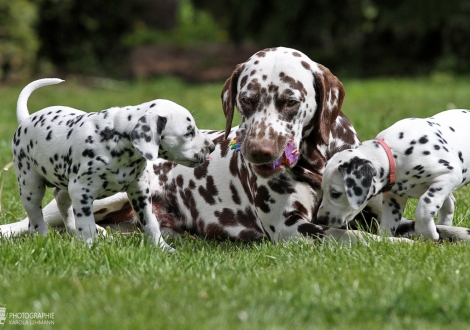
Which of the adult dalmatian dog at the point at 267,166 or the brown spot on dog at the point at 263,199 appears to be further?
the brown spot on dog at the point at 263,199

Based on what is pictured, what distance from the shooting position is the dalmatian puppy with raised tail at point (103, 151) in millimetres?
5027

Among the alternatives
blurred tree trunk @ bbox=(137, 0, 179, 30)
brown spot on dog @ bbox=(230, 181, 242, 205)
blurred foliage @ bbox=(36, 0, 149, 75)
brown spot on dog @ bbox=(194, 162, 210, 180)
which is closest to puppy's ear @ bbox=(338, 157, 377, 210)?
brown spot on dog @ bbox=(230, 181, 242, 205)

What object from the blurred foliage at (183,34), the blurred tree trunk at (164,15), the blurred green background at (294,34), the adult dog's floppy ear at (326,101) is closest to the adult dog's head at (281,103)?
the adult dog's floppy ear at (326,101)

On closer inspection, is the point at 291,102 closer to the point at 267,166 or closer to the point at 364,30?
the point at 267,166

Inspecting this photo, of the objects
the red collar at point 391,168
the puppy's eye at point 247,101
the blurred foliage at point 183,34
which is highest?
the puppy's eye at point 247,101

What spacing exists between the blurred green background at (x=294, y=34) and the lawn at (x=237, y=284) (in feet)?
40.6

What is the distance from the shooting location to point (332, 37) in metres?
19.4

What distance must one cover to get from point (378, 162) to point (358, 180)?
26 centimetres

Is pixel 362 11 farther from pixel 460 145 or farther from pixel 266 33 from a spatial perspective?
pixel 460 145

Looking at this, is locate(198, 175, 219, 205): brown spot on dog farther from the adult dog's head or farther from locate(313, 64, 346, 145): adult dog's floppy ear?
locate(313, 64, 346, 145): adult dog's floppy ear

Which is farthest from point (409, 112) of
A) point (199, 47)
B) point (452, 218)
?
point (199, 47)

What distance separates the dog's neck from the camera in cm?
532

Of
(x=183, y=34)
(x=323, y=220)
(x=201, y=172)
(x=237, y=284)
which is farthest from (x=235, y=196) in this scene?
(x=183, y=34)

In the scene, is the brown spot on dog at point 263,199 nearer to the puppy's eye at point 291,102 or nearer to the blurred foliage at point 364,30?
the puppy's eye at point 291,102
